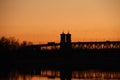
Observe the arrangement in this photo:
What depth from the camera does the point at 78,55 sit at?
511 ft

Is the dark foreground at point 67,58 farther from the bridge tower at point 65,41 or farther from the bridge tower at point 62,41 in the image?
the bridge tower at point 62,41

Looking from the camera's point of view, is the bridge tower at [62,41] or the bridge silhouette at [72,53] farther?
the bridge tower at [62,41]

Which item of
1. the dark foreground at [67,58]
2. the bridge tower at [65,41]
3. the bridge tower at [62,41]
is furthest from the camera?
the bridge tower at [62,41]

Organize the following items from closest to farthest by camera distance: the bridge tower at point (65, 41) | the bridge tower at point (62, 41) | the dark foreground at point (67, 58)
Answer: the dark foreground at point (67, 58)
the bridge tower at point (65, 41)
the bridge tower at point (62, 41)

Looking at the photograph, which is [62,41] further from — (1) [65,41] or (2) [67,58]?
(2) [67,58]

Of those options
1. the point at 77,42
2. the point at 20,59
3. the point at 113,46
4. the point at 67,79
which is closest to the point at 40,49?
the point at 77,42

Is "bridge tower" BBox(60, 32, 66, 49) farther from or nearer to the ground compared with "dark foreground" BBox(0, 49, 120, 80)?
farther from the ground

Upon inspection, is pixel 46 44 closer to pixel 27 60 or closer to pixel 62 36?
pixel 62 36

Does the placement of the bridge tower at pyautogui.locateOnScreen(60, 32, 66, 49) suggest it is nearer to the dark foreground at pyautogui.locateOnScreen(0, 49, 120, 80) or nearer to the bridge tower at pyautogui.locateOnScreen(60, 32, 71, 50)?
the bridge tower at pyautogui.locateOnScreen(60, 32, 71, 50)

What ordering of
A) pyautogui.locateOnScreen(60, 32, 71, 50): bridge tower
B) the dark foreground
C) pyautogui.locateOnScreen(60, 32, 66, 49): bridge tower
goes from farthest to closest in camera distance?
1. pyautogui.locateOnScreen(60, 32, 66, 49): bridge tower
2. pyautogui.locateOnScreen(60, 32, 71, 50): bridge tower
3. the dark foreground

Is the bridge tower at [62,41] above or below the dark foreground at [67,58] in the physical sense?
above

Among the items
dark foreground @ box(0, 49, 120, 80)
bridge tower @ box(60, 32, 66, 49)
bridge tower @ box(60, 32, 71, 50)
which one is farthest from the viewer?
bridge tower @ box(60, 32, 66, 49)

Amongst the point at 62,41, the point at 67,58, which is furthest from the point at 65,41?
the point at 67,58

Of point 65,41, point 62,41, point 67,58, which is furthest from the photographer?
point 62,41
